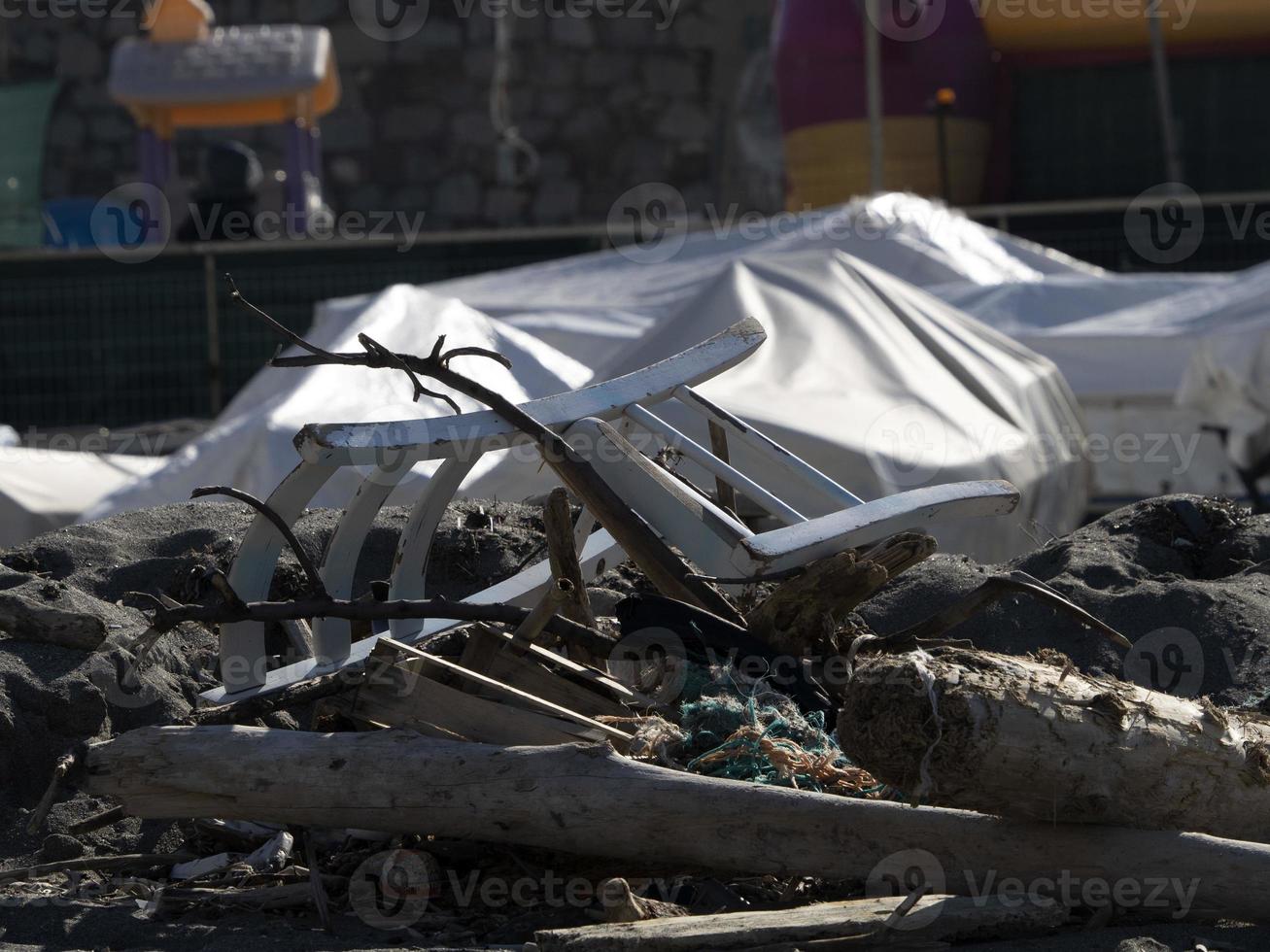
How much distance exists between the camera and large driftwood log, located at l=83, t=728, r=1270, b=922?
262 centimetres

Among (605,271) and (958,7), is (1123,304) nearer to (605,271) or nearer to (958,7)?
(605,271)

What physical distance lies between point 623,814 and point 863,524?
713 mm

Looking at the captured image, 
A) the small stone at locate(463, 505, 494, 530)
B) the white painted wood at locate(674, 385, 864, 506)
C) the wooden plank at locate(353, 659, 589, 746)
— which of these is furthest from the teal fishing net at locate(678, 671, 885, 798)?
the small stone at locate(463, 505, 494, 530)

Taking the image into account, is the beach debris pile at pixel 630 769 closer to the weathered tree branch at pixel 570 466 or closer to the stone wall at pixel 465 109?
the weathered tree branch at pixel 570 466

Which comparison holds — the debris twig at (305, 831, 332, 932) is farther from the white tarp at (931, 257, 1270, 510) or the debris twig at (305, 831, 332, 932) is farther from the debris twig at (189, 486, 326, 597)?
the white tarp at (931, 257, 1270, 510)

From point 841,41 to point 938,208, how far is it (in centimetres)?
476

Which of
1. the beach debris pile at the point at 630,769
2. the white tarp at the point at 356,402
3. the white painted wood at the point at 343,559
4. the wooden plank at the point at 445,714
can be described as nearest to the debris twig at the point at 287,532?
the beach debris pile at the point at 630,769

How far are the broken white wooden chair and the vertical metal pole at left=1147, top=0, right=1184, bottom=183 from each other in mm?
10861

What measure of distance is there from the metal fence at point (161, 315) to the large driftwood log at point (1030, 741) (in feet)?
24.0

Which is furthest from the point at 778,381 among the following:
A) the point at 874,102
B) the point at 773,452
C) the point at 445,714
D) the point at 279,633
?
the point at 874,102

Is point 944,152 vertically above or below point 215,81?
below

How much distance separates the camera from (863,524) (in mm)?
3012

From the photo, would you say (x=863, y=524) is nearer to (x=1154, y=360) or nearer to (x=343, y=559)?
(x=343, y=559)

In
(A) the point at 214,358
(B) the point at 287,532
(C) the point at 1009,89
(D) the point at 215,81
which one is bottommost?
(B) the point at 287,532
